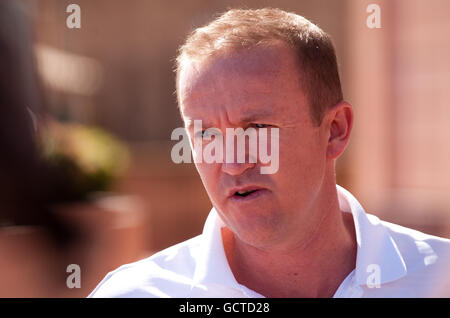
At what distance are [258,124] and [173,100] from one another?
19.2 ft

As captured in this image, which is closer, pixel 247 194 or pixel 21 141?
pixel 247 194

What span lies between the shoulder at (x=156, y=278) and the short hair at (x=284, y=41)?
433 mm

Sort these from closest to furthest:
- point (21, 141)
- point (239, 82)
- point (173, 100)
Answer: point (239, 82), point (21, 141), point (173, 100)

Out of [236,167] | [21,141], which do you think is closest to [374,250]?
[236,167]

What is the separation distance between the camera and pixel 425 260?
1.52 meters

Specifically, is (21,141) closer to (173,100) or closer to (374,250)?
(374,250)

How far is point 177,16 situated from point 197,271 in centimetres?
582

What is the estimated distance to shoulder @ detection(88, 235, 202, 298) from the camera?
1.49 metres

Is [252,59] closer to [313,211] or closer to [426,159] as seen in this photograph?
[313,211]

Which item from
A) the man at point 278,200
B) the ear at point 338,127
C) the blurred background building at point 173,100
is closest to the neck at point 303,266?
the man at point 278,200

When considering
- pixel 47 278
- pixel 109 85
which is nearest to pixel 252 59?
pixel 47 278

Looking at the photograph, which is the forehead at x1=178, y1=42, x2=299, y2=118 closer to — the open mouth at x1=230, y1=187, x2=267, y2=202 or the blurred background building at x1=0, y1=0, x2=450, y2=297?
the open mouth at x1=230, y1=187, x2=267, y2=202

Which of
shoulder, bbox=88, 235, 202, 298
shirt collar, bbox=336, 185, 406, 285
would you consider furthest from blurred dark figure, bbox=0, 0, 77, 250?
shirt collar, bbox=336, 185, 406, 285

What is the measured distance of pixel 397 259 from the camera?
59.3 inches
